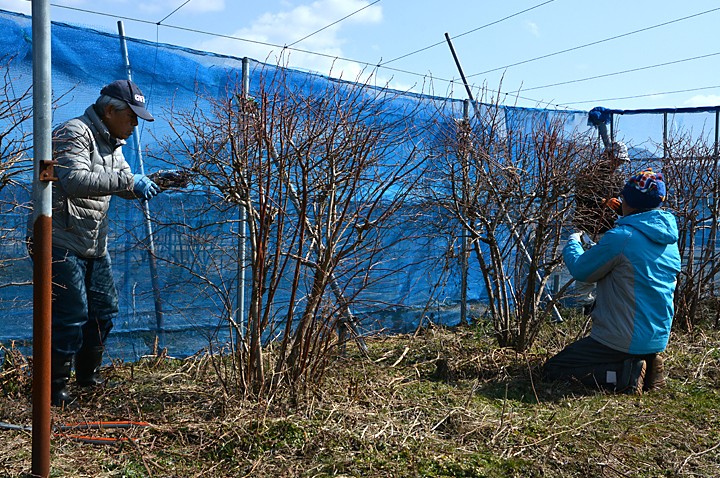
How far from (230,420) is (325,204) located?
1.26 metres

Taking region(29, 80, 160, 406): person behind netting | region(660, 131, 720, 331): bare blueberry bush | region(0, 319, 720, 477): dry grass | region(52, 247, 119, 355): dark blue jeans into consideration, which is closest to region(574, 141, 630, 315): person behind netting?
region(660, 131, 720, 331): bare blueberry bush

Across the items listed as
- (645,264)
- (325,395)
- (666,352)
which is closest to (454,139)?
(645,264)

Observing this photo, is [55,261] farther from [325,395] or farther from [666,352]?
[666,352]

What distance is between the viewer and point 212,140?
13.4 feet

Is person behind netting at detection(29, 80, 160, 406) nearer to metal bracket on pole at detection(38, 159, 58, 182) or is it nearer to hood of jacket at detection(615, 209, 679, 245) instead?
metal bracket on pole at detection(38, 159, 58, 182)

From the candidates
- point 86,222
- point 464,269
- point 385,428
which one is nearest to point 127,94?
point 86,222

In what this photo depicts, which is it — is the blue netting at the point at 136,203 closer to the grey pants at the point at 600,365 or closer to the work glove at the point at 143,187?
the work glove at the point at 143,187

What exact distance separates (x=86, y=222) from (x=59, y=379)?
32.8 inches

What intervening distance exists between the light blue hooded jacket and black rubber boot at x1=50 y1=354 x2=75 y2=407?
9.82ft

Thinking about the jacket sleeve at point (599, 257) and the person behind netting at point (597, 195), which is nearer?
the jacket sleeve at point (599, 257)

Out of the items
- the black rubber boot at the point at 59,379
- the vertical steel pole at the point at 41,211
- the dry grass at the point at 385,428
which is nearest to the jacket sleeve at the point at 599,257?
the dry grass at the point at 385,428

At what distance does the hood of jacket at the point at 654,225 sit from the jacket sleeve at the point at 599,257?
0.11 m

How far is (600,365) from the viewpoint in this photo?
4.61m

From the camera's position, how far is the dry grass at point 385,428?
3.26m
